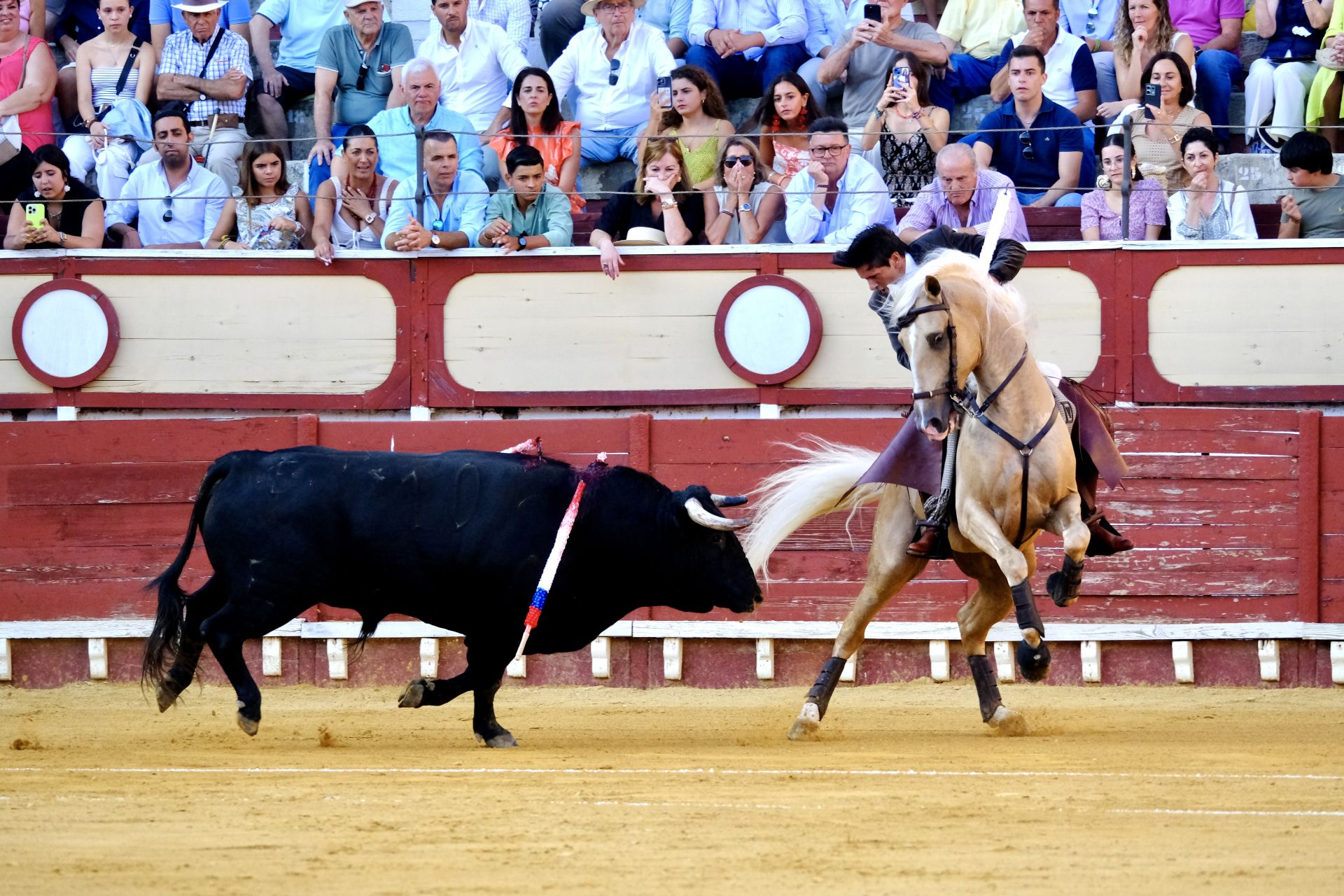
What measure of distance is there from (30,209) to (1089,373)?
20.6 feet

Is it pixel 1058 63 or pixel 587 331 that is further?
pixel 1058 63

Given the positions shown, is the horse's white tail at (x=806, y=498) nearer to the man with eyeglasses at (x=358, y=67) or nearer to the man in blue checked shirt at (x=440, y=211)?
the man in blue checked shirt at (x=440, y=211)

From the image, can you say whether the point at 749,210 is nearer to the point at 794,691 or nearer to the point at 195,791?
the point at 794,691

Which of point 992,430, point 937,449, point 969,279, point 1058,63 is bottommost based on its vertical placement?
point 937,449

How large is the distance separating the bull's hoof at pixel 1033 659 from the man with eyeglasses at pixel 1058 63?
4.75 meters

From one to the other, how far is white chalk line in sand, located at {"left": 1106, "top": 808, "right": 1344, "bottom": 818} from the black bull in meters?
2.51

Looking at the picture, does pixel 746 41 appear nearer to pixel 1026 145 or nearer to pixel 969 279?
pixel 1026 145

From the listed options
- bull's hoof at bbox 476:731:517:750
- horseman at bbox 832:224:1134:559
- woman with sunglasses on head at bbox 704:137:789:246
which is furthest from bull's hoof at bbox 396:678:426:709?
woman with sunglasses on head at bbox 704:137:789:246

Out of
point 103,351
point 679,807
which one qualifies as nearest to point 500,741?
point 679,807

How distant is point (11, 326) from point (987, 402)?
21.2 ft

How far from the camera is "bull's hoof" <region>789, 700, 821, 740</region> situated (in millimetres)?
7109

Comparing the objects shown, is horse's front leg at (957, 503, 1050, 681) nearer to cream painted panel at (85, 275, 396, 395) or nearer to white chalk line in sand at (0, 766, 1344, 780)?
white chalk line in sand at (0, 766, 1344, 780)

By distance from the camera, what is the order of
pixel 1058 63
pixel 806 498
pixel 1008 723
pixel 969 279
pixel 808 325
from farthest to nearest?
1. pixel 1058 63
2. pixel 808 325
3. pixel 806 498
4. pixel 1008 723
5. pixel 969 279

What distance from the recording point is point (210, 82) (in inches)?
432
